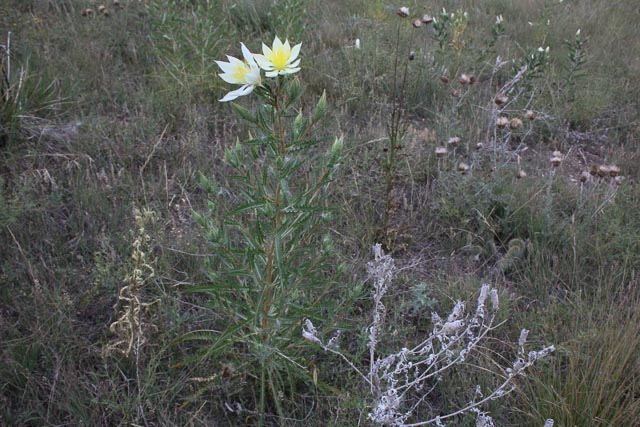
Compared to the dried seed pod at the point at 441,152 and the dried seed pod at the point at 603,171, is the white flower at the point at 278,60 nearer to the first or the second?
the dried seed pod at the point at 441,152

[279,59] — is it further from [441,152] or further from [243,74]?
[441,152]

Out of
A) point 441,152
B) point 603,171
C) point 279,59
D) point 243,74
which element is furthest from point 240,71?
point 603,171

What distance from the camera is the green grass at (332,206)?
1979 mm

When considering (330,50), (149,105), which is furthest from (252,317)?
(330,50)

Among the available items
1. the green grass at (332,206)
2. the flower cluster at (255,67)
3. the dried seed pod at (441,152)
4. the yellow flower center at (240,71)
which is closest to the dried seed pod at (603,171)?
the green grass at (332,206)

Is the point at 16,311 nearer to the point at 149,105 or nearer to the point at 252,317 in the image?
the point at 252,317

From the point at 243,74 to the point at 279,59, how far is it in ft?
0.36

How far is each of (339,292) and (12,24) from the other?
337 centimetres

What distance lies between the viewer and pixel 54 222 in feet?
8.81

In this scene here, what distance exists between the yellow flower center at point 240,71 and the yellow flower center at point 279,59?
0.07 m

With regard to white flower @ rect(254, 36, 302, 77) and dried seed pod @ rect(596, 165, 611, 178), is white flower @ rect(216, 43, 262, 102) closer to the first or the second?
white flower @ rect(254, 36, 302, 77)

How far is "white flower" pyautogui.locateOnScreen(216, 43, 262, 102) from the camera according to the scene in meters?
1.53

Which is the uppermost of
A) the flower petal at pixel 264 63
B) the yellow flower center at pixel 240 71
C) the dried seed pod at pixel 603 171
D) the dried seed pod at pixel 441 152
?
the flower petal at pixel 264 63

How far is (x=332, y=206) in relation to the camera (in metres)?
2.18
